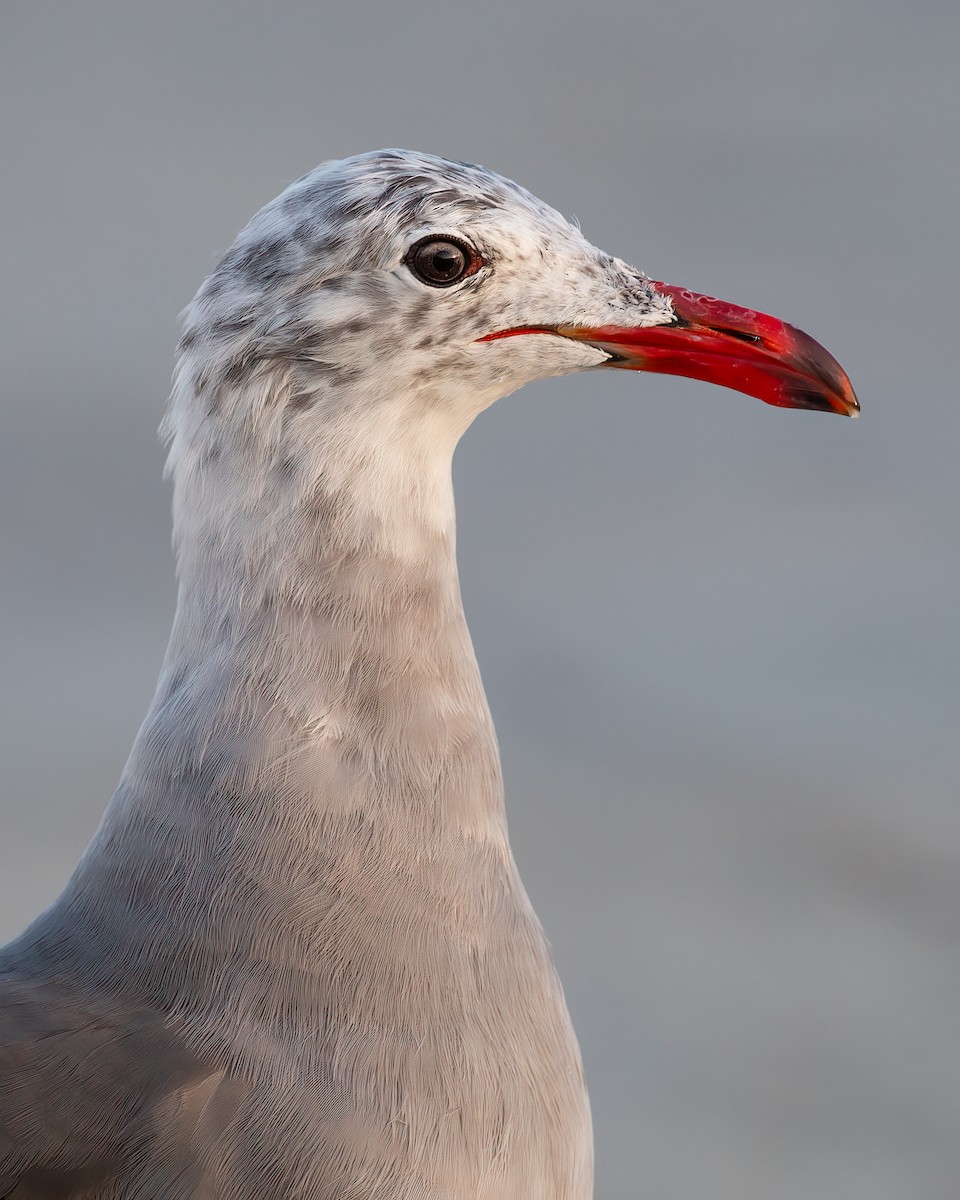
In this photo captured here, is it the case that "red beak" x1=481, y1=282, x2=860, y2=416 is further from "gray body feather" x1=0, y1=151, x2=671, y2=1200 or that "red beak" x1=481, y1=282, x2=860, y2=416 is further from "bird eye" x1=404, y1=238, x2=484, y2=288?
"bird eye" x1=404, y1=238, x2=484, y2=288

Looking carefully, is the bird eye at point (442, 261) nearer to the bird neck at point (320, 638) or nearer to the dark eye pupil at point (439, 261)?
the dark eye pupil at point (439, 261)

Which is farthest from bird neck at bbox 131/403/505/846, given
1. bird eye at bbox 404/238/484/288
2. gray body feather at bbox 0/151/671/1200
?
bird eye at bbox 404/238/484/288

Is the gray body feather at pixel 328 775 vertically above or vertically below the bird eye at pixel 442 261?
below

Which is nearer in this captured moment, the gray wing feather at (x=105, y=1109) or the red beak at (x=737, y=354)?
the gray wing feather at (x=105, y=1109)

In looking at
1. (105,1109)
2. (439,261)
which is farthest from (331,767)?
(439,261)

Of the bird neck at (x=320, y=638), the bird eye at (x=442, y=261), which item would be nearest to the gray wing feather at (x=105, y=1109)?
the bird neck at (x=320, y=638)

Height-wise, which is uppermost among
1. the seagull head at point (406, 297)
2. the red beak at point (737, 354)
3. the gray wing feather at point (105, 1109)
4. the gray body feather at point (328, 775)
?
the red beak at point (737, 354)

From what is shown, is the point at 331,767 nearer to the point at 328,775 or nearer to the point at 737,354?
the point at 328,775

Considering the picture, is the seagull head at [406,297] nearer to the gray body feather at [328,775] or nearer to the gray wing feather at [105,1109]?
the gray body feather at [328,775]
